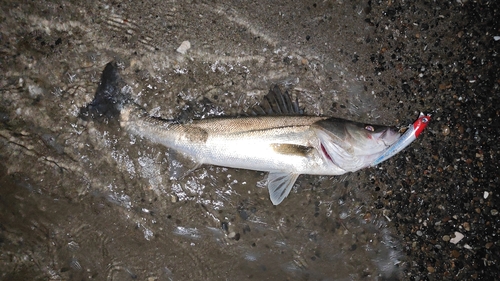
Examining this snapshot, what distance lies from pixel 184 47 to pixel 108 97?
0.91m

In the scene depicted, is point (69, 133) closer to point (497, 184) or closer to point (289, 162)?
point (289, 162)

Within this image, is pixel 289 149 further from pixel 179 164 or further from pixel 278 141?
pixel 179 164

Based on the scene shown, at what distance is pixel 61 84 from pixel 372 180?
329 centimetres

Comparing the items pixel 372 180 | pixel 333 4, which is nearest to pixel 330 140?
pixel 372 180

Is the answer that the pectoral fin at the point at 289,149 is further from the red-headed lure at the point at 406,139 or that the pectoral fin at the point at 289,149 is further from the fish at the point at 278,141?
the red-headed lure at the point at 406,139

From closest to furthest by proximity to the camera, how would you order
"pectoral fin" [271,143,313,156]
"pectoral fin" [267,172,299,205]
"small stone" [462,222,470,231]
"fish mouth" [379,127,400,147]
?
"fish mouth" [379,127,400,147], "pectoral fin" [271,143,313,156], "pectoral fin" [267,172,299,205], "small stone" [462,222,470,231]

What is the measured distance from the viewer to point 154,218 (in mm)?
3889

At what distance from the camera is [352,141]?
3.47m

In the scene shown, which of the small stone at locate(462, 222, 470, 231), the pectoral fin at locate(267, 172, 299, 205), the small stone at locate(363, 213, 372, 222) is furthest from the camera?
the small stone at locate(363, 213, 372, 222)

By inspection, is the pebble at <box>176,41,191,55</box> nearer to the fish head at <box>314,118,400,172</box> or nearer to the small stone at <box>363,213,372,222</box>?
the fish head at <box>314,118,400,172</box>

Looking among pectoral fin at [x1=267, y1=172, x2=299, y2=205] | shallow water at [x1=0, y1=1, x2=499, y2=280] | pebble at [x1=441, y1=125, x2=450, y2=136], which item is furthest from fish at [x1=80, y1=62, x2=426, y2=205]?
pebble at [x1=441, y1=125, x2=450, y2=136]

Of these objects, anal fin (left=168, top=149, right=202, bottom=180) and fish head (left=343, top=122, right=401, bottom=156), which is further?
anal fin (left=168, top=149, right=202, bottom=180)

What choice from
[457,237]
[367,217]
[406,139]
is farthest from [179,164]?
[457,237]

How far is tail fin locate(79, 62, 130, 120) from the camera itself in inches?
151
